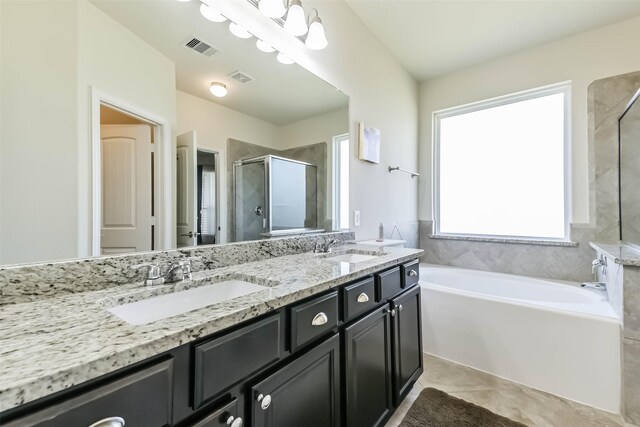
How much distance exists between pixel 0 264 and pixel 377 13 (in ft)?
8.64

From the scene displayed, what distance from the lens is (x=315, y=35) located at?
1.60 m

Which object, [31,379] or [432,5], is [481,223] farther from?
[31,379]

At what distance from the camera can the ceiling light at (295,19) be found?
4.88ft

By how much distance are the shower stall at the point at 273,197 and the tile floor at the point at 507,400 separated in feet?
4.04

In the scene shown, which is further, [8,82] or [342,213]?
[342,213]

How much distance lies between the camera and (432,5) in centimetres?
210

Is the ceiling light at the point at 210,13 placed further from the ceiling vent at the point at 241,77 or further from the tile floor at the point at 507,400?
the tile floor at the point at 507,400

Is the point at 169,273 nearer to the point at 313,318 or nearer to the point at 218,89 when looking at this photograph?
the point at 313,318

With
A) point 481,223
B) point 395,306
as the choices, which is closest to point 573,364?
point 395,306

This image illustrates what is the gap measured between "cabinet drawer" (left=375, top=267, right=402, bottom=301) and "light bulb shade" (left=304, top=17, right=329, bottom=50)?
53.9 inches

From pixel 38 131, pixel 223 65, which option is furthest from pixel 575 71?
pixel 38 131

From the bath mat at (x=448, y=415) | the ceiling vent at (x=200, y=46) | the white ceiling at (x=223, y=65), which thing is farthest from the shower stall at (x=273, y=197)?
the bath mat at (x=448, y=415)

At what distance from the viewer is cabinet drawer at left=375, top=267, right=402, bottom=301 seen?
132 centimetres

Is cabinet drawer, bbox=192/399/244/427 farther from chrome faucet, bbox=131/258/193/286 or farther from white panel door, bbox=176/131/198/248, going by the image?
white panel door, bbox=176/131/198/248
